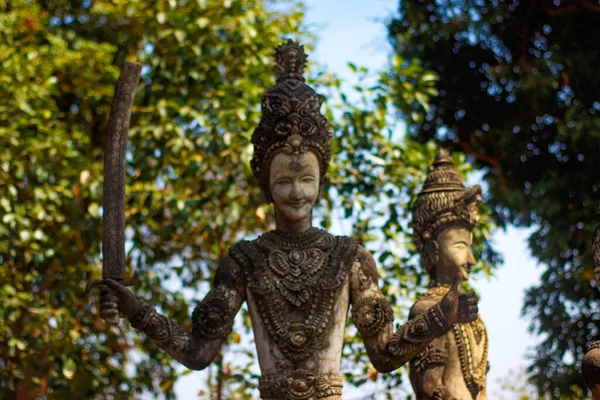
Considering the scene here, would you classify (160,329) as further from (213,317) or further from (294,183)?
(294,183)

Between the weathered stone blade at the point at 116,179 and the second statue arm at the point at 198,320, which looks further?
the second statue arm at the point at 198,320

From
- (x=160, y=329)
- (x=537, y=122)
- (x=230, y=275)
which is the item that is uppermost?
(x=537, y=122)

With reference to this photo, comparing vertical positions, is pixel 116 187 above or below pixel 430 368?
above

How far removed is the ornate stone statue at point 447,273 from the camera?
20.4 ft

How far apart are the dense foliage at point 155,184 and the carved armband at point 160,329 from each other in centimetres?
412

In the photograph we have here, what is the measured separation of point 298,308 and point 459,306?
3.09ft

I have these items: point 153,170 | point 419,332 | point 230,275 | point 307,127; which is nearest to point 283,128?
point 307,127

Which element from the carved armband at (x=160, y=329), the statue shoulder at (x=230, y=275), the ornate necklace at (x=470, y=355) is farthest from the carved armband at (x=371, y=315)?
the carved armband at (x=160, y=329)

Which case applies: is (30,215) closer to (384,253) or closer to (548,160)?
(384,253)

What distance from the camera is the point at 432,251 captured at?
6.66 meters

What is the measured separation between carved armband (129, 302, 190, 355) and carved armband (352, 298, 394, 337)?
3.14 ft

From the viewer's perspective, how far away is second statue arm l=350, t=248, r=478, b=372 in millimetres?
5160

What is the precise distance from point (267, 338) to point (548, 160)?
947cm

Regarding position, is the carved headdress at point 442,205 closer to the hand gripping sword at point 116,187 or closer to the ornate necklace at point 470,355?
the ornate necklace at point 470,355
